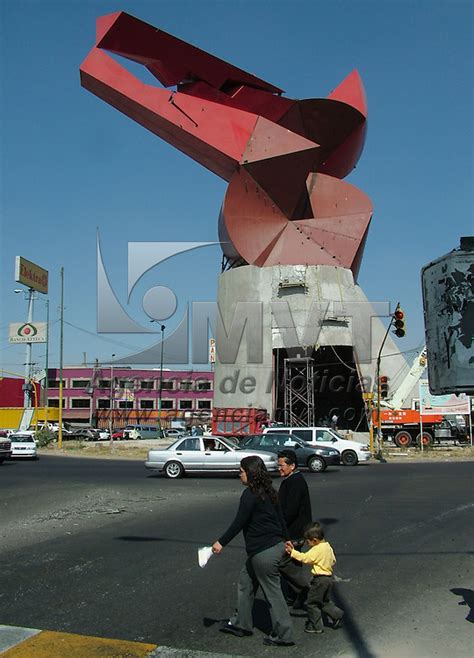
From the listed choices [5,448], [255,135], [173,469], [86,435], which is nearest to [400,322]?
[173,469]

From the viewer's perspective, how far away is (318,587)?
19.9ft

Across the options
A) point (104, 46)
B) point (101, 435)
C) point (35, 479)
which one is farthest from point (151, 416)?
point (35, 479)

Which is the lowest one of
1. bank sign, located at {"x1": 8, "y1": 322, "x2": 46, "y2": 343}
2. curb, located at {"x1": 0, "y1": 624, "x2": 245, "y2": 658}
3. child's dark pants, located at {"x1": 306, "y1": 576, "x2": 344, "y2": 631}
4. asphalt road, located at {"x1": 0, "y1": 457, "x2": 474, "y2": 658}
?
asphalt road, located at {"x1": 0, "y1": 457, "x2": 474, "y2": 658}

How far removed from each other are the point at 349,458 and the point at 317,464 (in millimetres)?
4193

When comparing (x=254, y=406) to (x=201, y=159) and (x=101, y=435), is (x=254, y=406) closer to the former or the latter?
(x=201, y=159)

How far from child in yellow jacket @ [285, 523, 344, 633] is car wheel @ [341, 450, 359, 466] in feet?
75.5

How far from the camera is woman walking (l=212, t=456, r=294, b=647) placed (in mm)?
5676

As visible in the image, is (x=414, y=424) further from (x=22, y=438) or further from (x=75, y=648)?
(x=75, y=648)

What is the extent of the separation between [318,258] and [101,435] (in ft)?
102

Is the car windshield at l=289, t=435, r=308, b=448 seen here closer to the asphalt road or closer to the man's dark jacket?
the asphalt road

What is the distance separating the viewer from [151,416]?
9244 cm

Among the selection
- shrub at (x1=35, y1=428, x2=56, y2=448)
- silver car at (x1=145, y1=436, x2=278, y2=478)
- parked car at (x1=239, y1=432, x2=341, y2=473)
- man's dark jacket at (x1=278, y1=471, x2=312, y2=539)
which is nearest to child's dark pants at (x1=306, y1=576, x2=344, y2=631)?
man's dark jacket at (x1=278, y1=471, x2=312, y2=539)

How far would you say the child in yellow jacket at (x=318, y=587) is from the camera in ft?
19.7

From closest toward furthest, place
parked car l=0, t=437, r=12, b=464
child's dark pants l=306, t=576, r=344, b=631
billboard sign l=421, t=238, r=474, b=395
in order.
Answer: billboard sign l=421, t=238, r=474, b=395 → child's dark pants l=306, t=576, r=344, b=631 → parked car l=0, t=437, r=12, b=464
